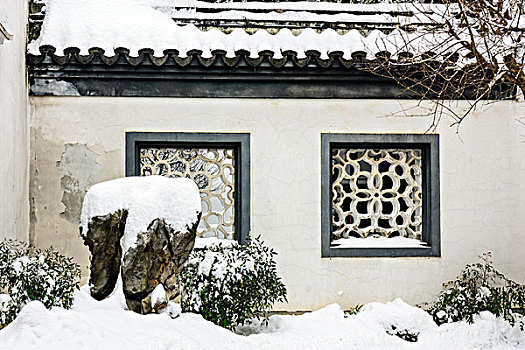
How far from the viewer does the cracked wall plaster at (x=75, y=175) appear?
7.23m

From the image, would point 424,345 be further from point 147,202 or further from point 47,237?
point 47,237

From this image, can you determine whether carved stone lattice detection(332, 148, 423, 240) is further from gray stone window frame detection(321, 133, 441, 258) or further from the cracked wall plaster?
the cracked wall plaster

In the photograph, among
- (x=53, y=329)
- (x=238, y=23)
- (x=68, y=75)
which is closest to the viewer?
(x=53, y=329)

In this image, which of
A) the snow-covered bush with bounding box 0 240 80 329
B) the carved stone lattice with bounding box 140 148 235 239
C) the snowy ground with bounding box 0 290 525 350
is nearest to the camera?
the snowy ground with bounding box 0 290 525 350

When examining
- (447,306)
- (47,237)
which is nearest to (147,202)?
(47,237)

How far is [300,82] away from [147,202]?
108 inches

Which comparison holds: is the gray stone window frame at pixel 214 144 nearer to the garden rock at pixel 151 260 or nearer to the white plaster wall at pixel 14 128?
the white plaster wall at pixel 14 128

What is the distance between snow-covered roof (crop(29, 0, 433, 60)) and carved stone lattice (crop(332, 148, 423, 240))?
1.21m

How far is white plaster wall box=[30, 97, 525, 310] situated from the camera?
725 cm

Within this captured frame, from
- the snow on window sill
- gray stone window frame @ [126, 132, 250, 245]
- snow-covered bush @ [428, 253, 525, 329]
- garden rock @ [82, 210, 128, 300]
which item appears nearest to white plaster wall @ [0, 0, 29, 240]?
gray stone window frame @ [126, 132, 250, 245]

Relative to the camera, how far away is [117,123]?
23.9 feet

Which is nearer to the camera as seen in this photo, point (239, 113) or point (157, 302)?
point (157, 302)

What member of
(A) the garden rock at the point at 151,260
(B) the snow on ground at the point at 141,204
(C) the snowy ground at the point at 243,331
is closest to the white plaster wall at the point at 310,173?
(C) the snowy ground at the point at 243,331

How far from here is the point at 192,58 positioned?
7.08 meters
